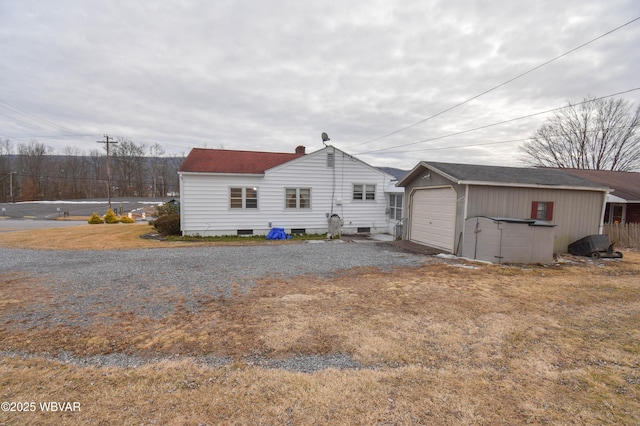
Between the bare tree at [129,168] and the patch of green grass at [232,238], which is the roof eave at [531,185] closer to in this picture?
the patch of green grass at [232,238]

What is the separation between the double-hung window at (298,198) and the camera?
1445 cm

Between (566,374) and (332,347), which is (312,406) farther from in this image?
(566,374)

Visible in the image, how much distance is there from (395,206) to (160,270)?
1144cm

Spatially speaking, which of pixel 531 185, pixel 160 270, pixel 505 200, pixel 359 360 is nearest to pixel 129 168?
pixel 160 270

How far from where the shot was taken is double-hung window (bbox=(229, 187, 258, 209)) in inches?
541

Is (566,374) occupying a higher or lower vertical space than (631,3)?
lower

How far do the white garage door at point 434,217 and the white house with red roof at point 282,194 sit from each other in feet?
7.18

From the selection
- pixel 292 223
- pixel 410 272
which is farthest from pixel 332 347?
pixel 292 223

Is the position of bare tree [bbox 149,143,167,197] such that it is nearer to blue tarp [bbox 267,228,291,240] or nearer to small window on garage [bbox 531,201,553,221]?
blue tarp [bbox 267,228,291,240]

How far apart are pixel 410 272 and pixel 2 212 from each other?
40.5m

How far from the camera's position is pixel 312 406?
2.53 metres

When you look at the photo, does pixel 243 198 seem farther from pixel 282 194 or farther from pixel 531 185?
pixel 531 185

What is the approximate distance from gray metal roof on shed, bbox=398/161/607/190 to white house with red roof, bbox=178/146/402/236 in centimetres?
383

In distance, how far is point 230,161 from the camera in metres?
14.4
